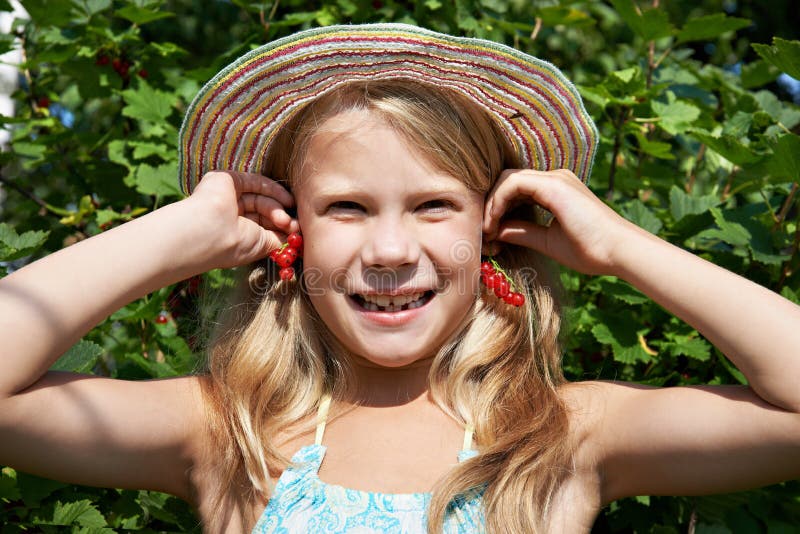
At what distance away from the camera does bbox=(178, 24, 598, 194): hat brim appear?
186 cm

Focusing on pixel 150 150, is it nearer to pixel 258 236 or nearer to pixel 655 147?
pixel 258 236

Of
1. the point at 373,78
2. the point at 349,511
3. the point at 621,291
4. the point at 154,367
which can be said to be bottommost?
the point at 154,367

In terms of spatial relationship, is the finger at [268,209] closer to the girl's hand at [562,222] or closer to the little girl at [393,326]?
the little girl at [393,326]

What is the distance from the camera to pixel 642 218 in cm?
235

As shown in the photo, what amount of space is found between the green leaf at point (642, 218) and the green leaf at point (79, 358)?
1.38m

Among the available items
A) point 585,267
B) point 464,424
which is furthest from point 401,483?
point 585,267

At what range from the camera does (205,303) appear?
8.11 ft

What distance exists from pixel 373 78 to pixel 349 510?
0.92 meters

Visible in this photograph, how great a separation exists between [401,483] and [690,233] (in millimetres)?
1054

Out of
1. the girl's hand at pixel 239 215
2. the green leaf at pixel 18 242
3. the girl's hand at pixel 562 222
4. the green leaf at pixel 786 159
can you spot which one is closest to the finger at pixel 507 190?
the girl's hand at pixel 562 222

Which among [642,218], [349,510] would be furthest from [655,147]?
[349,510]

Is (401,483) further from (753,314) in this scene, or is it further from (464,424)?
(753,314)

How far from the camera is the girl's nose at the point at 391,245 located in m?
1.89

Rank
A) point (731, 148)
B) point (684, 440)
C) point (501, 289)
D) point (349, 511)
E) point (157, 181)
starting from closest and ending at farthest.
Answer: point (684, 440), point (349, 511), point (501, 289), point (731, 148), point (157, 181)
